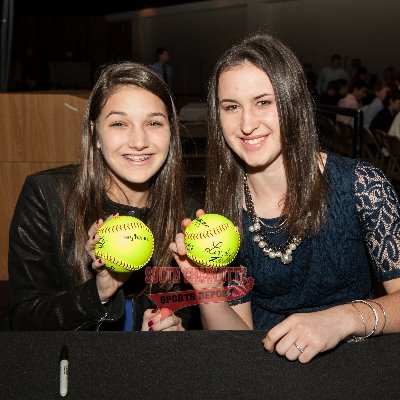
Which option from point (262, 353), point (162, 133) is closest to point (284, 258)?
point (162, 133)

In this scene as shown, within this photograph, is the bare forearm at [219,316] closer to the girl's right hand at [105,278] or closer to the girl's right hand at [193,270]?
the girl's right hand at [193,270]

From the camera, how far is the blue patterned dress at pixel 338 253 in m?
2.14

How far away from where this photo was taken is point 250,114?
6.93 feet

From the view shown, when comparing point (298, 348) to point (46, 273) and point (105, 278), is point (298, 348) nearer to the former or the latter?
point (105, 278)

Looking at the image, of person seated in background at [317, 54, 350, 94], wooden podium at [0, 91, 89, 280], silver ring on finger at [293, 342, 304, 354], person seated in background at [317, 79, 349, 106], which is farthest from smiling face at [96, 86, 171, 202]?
person seated in background at [317, 54, 350, 94]

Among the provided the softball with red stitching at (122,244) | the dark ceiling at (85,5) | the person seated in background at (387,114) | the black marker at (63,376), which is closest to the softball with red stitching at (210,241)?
the softball with red stitching at (122,244)

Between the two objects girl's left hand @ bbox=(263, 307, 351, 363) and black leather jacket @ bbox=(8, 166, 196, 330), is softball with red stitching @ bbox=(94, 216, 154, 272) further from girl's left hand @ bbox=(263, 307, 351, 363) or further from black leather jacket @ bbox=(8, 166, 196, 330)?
girl's left hand @ bbox=(263, 307, 351, 363)

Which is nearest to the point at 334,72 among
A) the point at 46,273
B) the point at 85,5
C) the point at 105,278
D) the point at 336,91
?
the point at 336,91

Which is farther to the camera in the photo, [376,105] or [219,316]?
[376,105]

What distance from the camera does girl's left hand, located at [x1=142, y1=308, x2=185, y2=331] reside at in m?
2.25

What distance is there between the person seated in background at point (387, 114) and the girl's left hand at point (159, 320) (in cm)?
679

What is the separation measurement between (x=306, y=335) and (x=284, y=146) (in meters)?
0.86

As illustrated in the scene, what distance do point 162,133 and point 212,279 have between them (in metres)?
0.60

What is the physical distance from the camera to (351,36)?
576 inches
